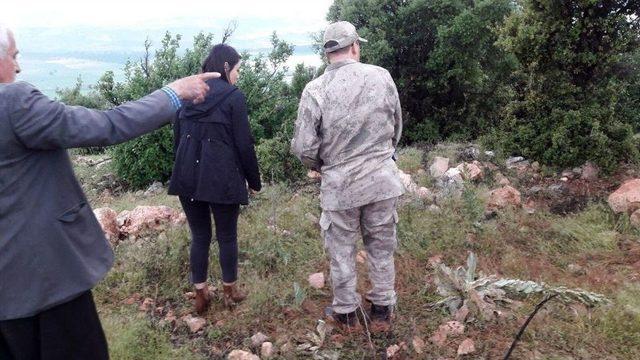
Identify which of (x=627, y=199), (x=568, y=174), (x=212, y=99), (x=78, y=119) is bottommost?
(x=568, y=174)

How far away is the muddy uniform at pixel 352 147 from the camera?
3.20 metres

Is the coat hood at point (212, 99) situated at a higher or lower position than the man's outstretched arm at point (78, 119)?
lower

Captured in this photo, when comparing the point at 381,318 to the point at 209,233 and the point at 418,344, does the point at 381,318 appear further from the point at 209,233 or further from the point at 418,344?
the point at 209,233

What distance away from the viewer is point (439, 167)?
247 inches

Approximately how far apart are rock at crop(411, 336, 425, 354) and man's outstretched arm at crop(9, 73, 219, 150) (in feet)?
6.79

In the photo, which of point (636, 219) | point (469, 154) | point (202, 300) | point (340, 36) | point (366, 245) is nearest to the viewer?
point (340, 36)

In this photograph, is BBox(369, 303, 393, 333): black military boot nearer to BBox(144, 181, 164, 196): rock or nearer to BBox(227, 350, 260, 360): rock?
BBox(227, 350, 260, 360): rock

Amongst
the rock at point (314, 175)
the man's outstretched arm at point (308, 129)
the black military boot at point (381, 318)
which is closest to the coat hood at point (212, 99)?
the man's outstretched arm at point (308, 129)

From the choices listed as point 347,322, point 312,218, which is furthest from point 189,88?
point 312,218

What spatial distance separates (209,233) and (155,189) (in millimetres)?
4385

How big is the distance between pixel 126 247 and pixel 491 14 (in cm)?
682

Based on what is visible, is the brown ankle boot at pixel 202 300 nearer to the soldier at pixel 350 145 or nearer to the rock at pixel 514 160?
the soldier at pixel 350 145

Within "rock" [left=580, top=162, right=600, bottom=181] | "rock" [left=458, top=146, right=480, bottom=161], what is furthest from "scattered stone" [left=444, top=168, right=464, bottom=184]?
"rock" [left=580, top=162, right=600, bottom=181]

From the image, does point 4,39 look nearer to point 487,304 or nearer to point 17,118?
point 17,118
